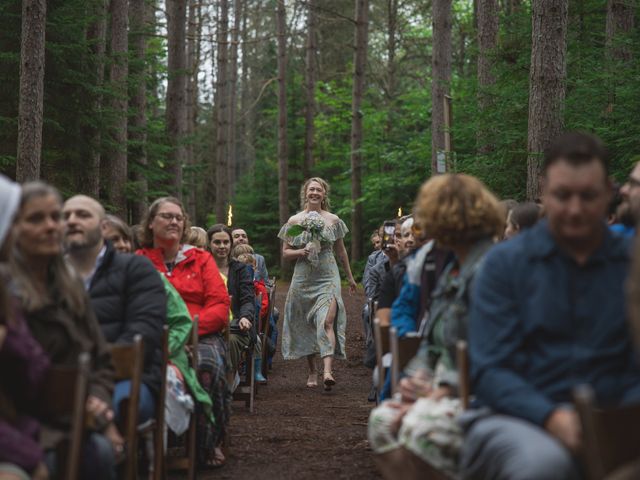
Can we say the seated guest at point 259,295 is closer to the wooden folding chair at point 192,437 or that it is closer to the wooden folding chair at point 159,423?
the wooden folding chair at point 192,437

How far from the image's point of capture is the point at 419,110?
31.1 metres

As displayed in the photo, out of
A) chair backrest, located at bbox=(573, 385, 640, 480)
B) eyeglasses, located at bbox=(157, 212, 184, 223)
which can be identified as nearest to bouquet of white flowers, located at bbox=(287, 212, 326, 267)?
eyeglasses, located at bbox=(157, 212, 184, 223)

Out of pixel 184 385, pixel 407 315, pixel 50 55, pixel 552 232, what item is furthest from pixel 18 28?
pixel 552 232

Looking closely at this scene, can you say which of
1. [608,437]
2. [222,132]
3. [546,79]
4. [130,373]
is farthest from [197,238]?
[222,132]

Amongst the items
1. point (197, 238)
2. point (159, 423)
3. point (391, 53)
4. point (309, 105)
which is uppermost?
point (391, 53)

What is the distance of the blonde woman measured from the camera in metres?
11.6

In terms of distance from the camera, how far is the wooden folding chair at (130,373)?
4773 millimetres

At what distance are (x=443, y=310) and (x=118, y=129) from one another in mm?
13581

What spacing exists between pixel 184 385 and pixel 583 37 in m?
12.0

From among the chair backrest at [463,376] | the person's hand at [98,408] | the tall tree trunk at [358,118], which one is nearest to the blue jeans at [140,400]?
the person's hand at [98,408]

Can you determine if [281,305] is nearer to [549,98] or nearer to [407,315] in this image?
[549,98]

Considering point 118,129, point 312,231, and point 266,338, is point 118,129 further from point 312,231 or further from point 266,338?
point 312,231

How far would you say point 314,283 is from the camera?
1185 cm

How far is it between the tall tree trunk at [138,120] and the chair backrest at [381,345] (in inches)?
504
